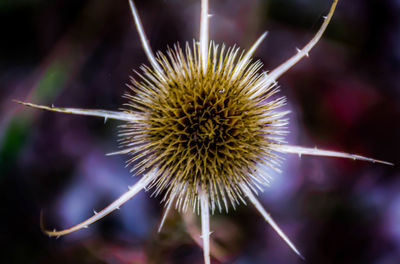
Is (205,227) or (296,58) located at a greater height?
(296,58)

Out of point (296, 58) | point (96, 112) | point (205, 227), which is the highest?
point (296, 58)

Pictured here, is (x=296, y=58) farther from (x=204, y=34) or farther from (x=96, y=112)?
(x=96, y=112)

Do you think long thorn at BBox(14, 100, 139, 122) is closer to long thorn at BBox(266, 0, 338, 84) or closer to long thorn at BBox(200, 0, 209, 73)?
long thorn at BBox(200, 0, 209, 73)

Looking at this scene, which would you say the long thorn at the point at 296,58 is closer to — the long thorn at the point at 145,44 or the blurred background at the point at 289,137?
the long thorn at the point at 145,44

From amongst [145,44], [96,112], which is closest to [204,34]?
[145,44]

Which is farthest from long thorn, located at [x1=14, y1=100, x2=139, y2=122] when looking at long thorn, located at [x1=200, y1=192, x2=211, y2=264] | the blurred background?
the blurred background

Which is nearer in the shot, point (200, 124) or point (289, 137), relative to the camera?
point (200, 124)
